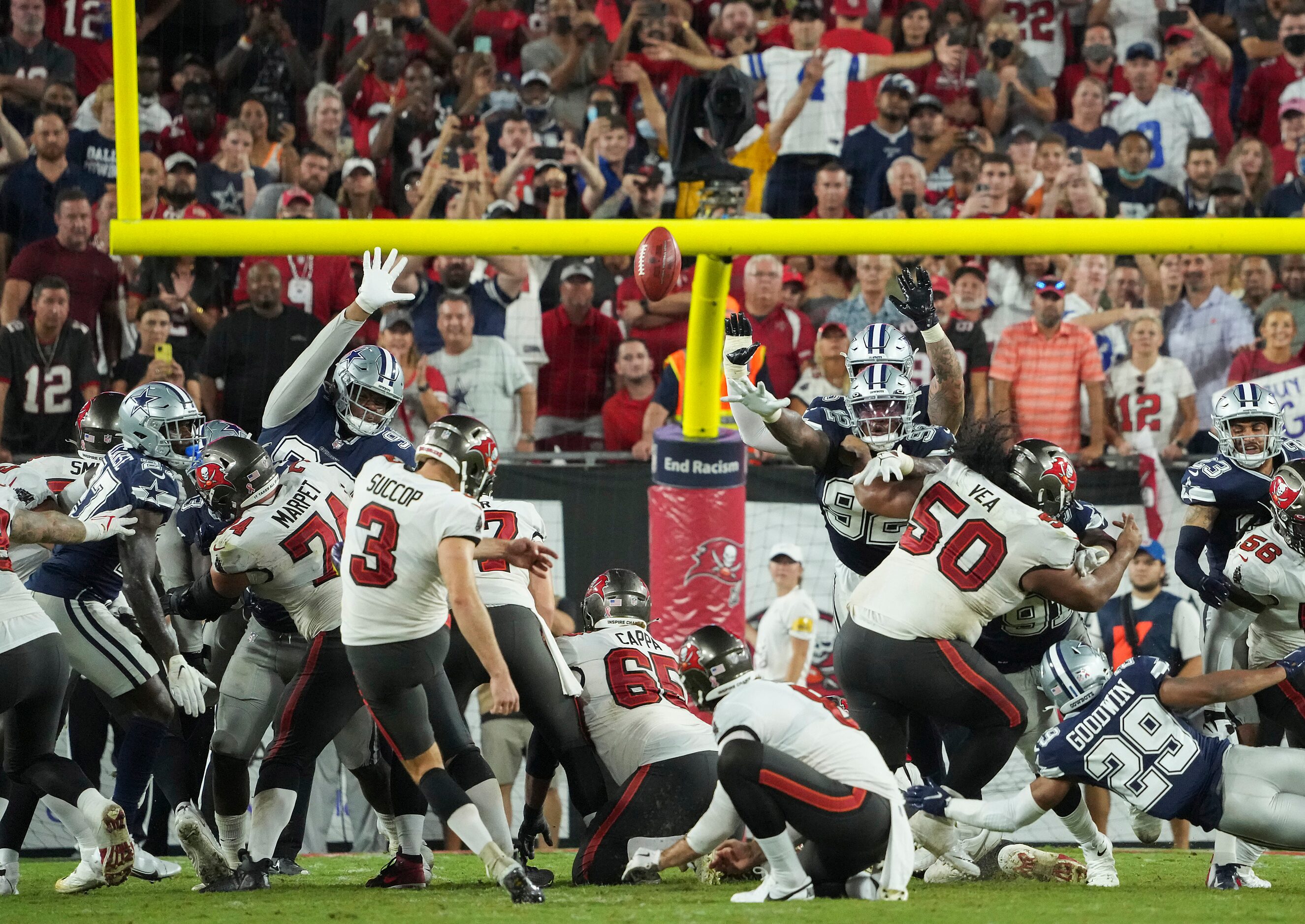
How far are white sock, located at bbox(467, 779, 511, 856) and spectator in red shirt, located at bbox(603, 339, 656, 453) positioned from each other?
3.99 m

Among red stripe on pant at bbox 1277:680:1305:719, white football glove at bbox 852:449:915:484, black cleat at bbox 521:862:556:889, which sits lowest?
black cleat at bbox 521:862:556:889

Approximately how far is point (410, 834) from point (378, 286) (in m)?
2.36

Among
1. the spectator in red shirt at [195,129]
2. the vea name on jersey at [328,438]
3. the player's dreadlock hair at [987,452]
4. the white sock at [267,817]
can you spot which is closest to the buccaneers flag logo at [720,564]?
the player's dreadlock hair at [987,452]

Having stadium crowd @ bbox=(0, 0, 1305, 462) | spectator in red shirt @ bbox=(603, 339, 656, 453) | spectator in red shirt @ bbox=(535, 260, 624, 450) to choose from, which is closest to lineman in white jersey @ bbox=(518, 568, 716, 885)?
stadium crowd @ bbox=(0, 0, 1305, 462)

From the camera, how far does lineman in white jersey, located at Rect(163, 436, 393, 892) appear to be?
601 centimetres

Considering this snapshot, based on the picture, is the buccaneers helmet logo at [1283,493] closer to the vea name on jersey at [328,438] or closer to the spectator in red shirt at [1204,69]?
the vea name on jersey at [328,438]

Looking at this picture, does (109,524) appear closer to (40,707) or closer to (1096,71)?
(40,707)

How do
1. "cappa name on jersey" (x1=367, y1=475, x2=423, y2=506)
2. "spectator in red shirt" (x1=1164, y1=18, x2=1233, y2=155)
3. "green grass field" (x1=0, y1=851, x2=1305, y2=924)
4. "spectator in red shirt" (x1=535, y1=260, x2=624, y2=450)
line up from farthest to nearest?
"spectator in red shirt" (x1=1164, y1=18, x2=1233, y2=155), "spectator in red shirt" (x1=535, y1=260, x2=624, y2=450), "cappa name on jersey" (x1=367, y1=475, x2=423, y2=506), "green grass field" (x1=0, y1=851, x2=1305, y2=924)

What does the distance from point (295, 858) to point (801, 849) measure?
99.9 inches

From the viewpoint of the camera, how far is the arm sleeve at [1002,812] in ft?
18.5

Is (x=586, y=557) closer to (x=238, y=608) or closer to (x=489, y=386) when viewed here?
(x=489, y=386)

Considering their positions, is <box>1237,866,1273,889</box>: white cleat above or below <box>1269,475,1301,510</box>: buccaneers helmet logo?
below

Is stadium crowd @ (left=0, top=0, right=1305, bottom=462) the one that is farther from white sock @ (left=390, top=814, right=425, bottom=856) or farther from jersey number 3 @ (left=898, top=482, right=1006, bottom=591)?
white sock @ (left=390, top=814, right=425, bottom=856)

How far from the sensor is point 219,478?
241 inches
